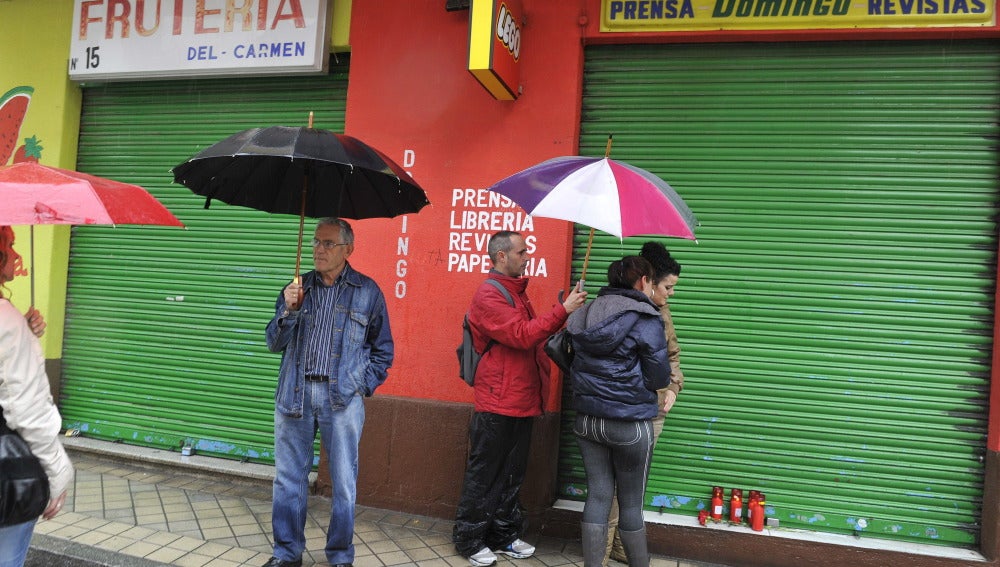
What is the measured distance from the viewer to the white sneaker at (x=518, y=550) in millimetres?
4254

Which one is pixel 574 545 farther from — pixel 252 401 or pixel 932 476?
pixel 252 401

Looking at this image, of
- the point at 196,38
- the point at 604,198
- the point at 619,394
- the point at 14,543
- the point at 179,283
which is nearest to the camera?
the point at 14,543

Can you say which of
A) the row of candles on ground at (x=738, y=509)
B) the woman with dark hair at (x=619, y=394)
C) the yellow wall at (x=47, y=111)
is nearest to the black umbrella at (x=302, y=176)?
the woman with dark hair at (x=619, y=394)

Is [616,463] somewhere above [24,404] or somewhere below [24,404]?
below

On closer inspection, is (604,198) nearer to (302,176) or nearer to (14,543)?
(302,176)

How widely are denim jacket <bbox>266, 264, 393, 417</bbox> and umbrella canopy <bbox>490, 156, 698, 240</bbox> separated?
1089 mm

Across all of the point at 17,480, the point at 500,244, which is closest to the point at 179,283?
the point at 500,244

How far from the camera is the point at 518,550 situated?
4273 millimetres

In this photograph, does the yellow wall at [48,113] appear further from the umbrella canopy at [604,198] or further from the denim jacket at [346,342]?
the umbrella canopy at [604,198]

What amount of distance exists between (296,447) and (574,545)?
201cm

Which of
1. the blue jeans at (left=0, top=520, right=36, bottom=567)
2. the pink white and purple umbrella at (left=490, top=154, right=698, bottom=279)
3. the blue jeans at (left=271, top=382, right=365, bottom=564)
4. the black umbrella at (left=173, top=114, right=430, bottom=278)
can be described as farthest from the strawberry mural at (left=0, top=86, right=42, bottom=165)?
the pink white and purple umbrella at (left=490, top=154, right=698, bottom=279)

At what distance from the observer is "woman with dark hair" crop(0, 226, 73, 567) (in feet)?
7.25

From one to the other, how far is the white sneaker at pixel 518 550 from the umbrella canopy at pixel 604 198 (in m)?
2.32

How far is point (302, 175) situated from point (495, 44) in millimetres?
1481
